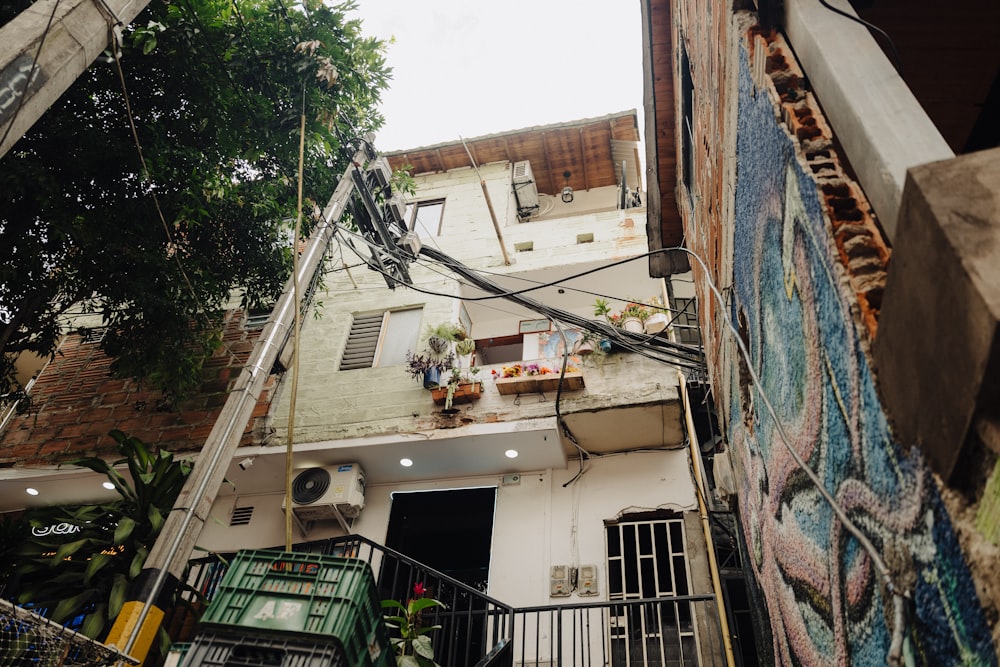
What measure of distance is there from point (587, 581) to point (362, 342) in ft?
17.7

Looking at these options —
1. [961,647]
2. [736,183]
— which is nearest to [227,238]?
[736,183]

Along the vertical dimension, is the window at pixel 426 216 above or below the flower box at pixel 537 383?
above

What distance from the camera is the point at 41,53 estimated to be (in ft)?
9.29

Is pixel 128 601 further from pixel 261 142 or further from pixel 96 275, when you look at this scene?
pixel 261 142

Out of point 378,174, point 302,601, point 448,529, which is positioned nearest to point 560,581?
point 448,529

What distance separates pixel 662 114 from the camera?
19.9ft

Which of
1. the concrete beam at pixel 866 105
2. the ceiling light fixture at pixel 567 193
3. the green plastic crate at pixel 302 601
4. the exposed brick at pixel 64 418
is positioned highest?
the ceiling light fixture at pixel 567 193

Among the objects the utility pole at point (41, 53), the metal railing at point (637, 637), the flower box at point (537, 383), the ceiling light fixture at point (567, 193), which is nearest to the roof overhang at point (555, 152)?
the ceiling light fixture at point (567, 193)

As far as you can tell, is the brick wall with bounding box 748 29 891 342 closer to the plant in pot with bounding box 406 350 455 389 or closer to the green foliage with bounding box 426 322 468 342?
the plant in pot with bounding box 406 350 455 389

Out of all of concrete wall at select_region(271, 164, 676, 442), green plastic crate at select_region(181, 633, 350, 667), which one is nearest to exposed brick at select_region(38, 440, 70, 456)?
concrete wall at select_region(271, 164, 676, 442)

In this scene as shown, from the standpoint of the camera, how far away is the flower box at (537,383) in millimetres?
8125

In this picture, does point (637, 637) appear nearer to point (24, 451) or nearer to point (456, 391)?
point (456, 391)

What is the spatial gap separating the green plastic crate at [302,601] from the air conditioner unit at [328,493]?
5.41 meters

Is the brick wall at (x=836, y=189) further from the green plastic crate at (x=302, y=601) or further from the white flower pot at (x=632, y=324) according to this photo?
the white flower pot at (x=632, y=324)
